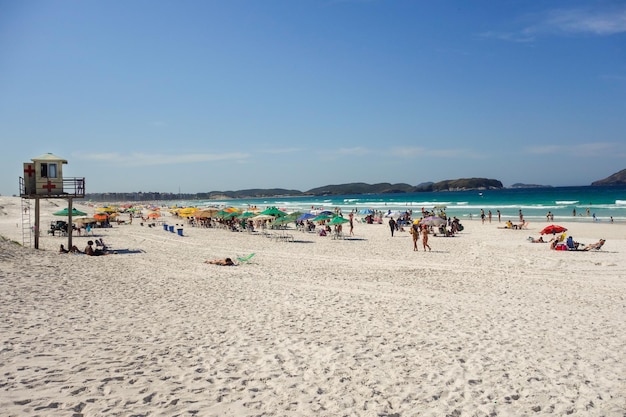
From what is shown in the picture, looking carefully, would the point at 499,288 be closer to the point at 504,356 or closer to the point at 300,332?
the point at 504,356

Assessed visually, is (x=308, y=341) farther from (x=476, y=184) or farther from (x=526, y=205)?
(x=476, y=184)

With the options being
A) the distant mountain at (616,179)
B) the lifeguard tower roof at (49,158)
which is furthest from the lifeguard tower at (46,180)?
the distant mountain at (616,179)

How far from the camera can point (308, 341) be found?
6273 mm

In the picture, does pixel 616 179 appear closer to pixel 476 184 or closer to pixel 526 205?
pixel 476 184

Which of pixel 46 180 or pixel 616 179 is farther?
pixel 616 179

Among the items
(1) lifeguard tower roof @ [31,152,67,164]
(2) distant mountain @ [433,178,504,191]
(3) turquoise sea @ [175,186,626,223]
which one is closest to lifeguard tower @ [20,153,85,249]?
(1) lifeguard tower roof @ [31,152,67,164]

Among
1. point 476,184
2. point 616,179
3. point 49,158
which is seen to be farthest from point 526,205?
point 616,179

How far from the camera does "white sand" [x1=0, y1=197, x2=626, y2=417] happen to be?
4.36m

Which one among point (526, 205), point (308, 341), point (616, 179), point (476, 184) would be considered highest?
point (616, 179)

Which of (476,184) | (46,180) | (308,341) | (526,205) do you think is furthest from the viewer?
(476,184)

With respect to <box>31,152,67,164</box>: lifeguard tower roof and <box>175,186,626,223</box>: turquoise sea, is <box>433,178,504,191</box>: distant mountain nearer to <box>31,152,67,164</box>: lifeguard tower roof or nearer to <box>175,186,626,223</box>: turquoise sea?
<box>175,186,626,223</box>: turquoise sea

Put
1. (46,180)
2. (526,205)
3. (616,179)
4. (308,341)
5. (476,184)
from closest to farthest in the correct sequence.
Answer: (308,341) < (46,180) < (526,205) < (616,179) < (476,184)

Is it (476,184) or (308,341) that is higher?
(476,184)

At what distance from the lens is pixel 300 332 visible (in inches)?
264
